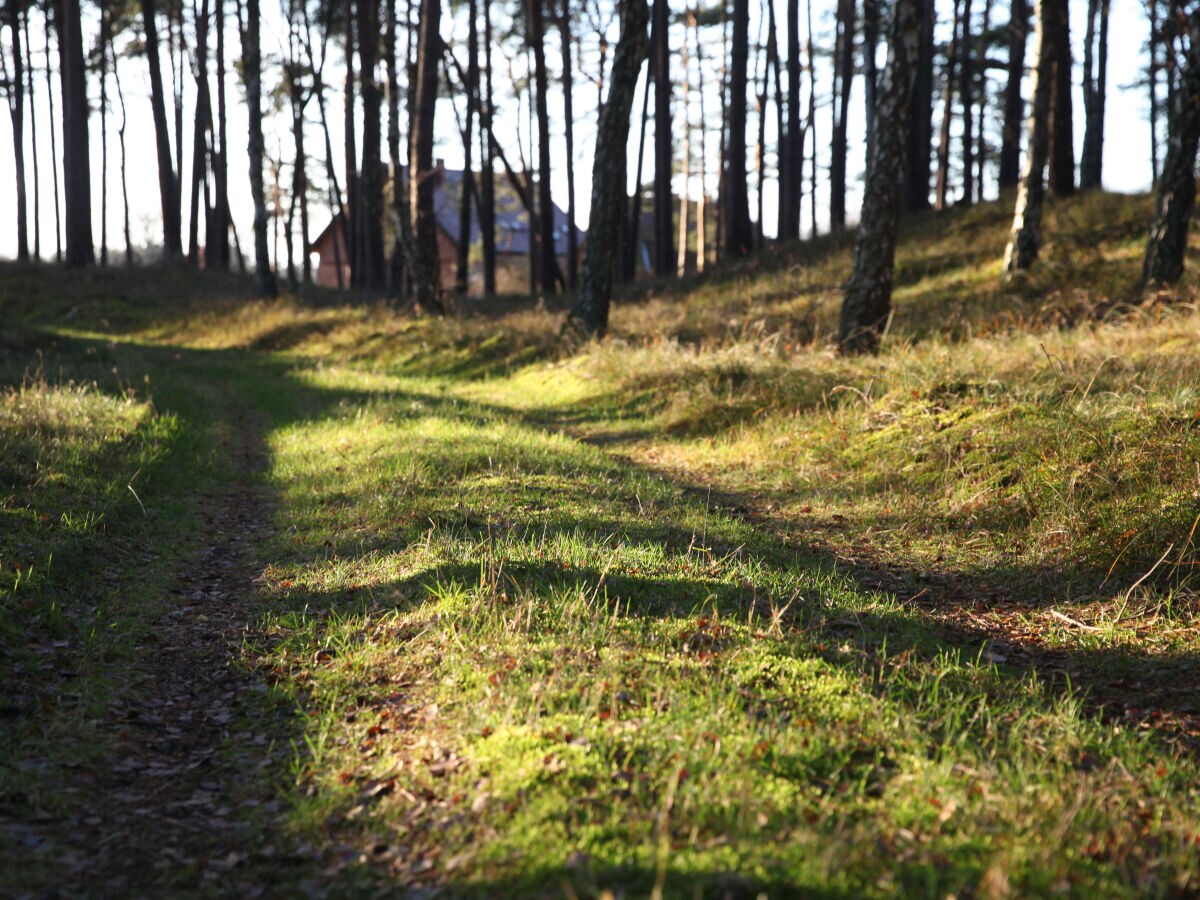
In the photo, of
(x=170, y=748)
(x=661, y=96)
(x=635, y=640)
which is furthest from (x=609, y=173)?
(x=661, y=96)

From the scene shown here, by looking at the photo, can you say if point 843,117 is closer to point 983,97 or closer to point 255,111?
point 983,97

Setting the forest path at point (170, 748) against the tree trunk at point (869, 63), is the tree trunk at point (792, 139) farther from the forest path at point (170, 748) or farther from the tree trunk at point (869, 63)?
the forest path at point (170, 748)

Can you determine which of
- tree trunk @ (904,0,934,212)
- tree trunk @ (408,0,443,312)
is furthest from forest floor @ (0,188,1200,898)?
tree trunk @ (904,0,934,212)

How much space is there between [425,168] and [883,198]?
40.9ft

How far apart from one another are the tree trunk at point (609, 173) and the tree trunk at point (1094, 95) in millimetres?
18955

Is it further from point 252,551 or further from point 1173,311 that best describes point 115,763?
point 1173,311

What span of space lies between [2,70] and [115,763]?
1780 inches

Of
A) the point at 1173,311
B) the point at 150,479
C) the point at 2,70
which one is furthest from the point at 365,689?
the point at 2,70

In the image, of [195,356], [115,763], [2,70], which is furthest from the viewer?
[2,70]

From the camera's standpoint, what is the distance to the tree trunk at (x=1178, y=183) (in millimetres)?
11734

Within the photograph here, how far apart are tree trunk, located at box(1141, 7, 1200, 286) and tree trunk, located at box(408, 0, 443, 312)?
14.1m

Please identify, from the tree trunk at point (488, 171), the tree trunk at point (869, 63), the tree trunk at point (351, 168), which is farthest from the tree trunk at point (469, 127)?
the tree trunk at point (869, 63)

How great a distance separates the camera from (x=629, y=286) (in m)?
27.7

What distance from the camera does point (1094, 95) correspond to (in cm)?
2886
